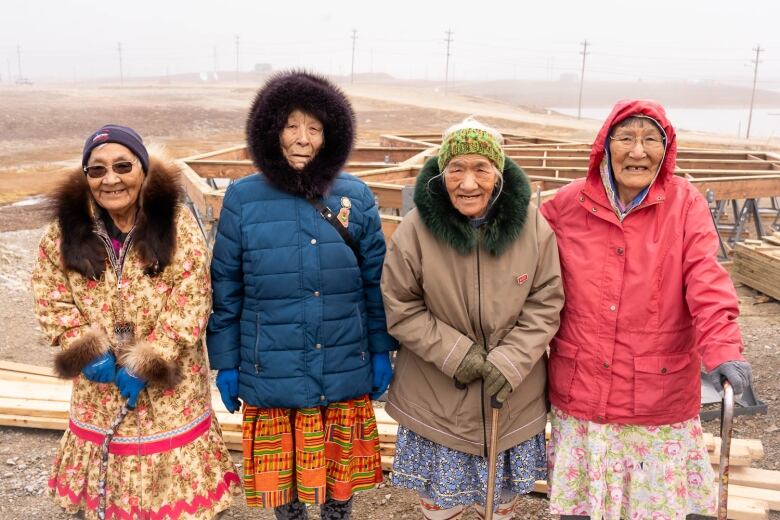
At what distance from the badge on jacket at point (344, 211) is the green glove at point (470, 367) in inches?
28.4

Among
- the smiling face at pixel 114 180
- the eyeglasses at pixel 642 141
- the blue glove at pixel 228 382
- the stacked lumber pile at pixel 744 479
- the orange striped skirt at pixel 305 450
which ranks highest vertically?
the eyeglasses at pixel 642 141

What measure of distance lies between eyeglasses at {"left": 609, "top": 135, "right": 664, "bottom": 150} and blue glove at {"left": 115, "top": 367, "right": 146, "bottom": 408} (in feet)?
6.59

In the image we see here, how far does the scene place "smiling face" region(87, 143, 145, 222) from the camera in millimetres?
2756

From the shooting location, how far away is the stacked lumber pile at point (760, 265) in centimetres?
833

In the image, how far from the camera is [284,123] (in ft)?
9.59

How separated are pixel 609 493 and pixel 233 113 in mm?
38540

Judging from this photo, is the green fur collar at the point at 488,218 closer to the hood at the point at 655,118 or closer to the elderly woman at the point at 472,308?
the elderly woman at the point at 472,308

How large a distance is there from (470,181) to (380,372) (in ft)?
2.96

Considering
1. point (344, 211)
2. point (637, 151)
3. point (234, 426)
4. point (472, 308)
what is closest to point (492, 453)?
point (472, 308)

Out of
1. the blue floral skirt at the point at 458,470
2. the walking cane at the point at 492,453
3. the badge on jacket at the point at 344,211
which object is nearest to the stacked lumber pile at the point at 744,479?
the blue floral skirt at the point at 458,470

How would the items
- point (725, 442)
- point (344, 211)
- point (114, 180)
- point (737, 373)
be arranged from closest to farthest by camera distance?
point (737, 373), point (725, 442), point (114, 180), point (344, 211)

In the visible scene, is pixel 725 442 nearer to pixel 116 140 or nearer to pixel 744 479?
pixel 744 479

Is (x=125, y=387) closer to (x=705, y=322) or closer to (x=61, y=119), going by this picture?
(x=705, y=322)

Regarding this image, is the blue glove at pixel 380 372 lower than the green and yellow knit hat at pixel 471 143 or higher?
lower
